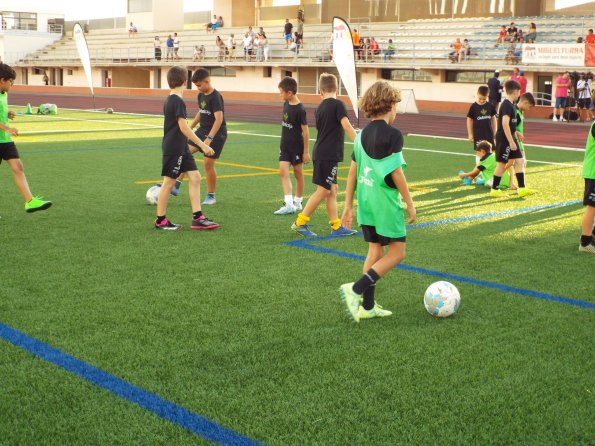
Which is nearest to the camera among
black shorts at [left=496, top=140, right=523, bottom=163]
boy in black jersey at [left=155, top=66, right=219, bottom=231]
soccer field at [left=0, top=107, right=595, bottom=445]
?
soccer field at [left=0, top=107, right=595, bottom=445]

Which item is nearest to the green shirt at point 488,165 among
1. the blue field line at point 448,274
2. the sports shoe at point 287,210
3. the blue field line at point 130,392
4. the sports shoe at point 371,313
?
the blue field line at point 448,274

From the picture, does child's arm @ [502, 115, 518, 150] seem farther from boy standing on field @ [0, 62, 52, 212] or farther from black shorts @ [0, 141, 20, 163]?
black shorts @ [0, 141, 20, 163]

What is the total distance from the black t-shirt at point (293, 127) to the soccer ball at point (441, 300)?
4126mm

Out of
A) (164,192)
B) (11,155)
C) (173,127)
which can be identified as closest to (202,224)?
(164,192)

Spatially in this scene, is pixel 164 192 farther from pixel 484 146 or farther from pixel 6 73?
pixel 484 146

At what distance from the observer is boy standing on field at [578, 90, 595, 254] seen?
718 centimetres

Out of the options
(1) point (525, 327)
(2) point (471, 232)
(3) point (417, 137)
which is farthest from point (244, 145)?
(1) point (525, 327)

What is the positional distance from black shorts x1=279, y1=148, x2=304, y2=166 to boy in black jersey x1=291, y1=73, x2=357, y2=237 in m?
0.82

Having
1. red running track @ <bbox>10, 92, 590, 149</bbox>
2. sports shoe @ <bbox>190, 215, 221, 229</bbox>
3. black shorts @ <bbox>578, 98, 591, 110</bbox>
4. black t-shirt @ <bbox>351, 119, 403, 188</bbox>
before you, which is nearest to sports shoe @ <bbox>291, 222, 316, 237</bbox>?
sports shoe @ <bbox>190, 215, 221, 229</bbox>

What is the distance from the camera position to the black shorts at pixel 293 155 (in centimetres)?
908

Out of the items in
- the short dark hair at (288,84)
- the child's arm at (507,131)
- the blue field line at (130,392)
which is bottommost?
the blue field line at (130,392)

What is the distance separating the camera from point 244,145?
18.5 metres

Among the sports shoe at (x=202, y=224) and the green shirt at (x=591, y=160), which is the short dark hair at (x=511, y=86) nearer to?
the green shirt at (x=591, y=160)

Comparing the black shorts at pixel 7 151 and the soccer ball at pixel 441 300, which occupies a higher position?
the black shorts at pixel 7 151
